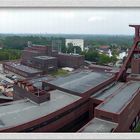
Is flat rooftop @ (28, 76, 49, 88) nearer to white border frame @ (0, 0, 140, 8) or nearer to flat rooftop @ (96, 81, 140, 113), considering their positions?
flat rooftop @ (96, 81, 140, 113)

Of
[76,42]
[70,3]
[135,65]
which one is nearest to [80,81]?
[135,65]

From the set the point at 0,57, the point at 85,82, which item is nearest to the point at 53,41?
the point at 0,57

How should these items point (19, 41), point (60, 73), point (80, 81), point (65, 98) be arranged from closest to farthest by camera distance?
point (19, 41), point (60, 73), point (65, 98), point (80, 81)

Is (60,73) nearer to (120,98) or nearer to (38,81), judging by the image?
(38,81)

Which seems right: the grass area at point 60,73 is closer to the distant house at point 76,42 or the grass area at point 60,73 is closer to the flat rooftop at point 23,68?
the flat rooftop at point 23,68

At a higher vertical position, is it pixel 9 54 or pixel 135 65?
pixel 9 54

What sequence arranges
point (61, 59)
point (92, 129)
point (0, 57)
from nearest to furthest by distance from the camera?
point (92, 129) < point (0, 57) < point (61, 59)

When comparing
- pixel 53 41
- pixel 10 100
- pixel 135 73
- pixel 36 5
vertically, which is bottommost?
pixel 10 100

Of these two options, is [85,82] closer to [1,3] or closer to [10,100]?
[10,100]
